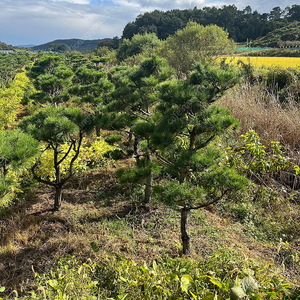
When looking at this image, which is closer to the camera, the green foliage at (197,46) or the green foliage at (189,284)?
the green foliage at (189,284)

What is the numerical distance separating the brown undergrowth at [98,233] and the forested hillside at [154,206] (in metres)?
0.01

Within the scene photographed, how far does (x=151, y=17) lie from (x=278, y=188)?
4148cm

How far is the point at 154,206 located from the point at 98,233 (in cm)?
88

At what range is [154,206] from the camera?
3.20m

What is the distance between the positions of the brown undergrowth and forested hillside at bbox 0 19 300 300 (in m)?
0.01

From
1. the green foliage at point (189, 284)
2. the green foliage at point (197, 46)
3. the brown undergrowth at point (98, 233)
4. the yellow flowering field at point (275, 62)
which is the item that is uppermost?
the green foliage at point (197, 46)

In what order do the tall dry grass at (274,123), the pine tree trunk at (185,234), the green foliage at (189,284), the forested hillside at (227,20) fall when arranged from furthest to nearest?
the forested hillside at (227,20), the tall dry grass at (274,123), the pine tree trunk at (185,234), the green foliage at (189,284)

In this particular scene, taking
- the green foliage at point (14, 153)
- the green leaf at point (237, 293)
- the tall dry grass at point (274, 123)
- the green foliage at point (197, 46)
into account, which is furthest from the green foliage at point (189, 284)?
the green foliage at point (197, 46)

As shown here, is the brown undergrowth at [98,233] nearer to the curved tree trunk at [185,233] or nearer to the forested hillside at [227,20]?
the curved tree trunk at [185,233]

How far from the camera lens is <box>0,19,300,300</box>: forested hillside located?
4.78 feet

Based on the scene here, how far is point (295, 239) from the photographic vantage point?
263 centimetres

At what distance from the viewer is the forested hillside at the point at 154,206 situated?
1458 millimetres

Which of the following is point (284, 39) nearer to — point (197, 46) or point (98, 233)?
point (197, 46)

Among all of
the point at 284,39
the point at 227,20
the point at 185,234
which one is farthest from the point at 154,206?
the point at 227,20
